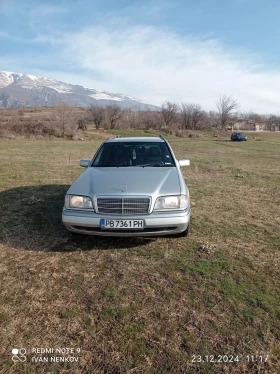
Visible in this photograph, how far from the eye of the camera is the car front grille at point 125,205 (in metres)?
3.30

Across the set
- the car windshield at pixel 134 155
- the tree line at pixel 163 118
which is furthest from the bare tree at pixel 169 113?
the car windshield at pixel 134 155

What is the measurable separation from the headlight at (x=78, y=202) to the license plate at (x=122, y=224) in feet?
1.02

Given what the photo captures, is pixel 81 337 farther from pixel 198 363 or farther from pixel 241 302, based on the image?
pixel 241 302

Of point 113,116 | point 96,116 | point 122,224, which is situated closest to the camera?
point 122,224

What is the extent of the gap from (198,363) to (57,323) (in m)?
1.21

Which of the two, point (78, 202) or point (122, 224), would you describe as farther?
point (78, 202)

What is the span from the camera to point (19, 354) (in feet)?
6.47

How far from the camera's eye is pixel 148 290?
2.73 meters

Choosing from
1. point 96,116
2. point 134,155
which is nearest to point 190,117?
point 96,116

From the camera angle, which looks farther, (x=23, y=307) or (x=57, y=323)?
(x=23, y=307)

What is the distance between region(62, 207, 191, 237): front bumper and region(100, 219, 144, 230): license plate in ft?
0.12

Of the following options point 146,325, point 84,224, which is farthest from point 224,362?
point 84,224

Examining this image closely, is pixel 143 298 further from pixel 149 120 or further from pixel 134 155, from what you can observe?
pixel 149 120

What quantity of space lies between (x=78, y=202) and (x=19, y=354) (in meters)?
1.82
